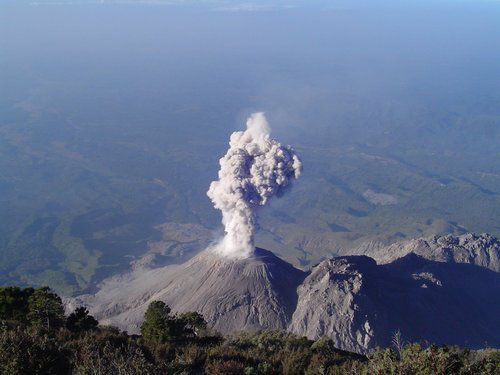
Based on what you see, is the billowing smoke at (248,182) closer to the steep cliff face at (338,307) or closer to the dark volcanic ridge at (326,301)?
the dark volcanic ridge at (326,301)

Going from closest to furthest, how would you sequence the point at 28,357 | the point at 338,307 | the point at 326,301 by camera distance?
the point at 28,357
the point at 338,307
the point at 326,301

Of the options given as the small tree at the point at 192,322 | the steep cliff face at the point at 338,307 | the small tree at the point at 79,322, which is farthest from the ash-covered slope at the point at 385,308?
the small tree at the point at 79,322

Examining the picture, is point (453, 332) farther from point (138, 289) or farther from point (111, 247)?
point (111, 247)

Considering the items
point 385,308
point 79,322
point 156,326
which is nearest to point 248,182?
point 385,308

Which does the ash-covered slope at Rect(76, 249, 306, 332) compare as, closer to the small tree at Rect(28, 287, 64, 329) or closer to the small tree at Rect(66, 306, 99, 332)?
the small tree at Rect(66, 306, 99, 332)

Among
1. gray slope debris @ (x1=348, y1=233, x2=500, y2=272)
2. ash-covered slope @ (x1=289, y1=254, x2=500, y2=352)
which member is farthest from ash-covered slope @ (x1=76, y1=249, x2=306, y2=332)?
gray slope debris @ (x1=348, y1=233, x2=500, y2=272)

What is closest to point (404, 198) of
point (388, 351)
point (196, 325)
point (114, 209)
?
point (114, 209)

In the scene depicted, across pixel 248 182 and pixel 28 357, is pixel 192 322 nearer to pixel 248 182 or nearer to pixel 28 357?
pixel 248 182
